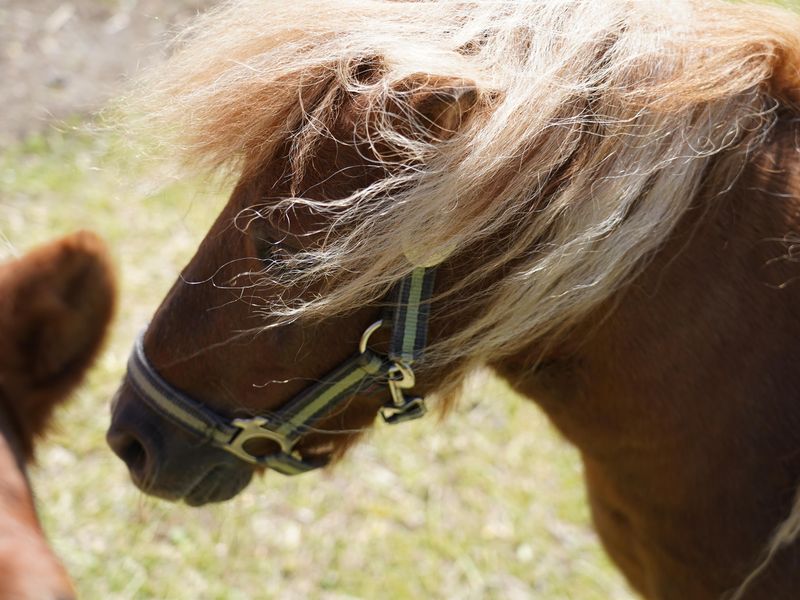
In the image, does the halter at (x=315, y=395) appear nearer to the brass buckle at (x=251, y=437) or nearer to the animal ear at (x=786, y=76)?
the brass buckle at (x=251, y=437)

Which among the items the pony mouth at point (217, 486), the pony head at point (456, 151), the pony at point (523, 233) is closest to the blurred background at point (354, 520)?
the pony mouth at point (217, 486)

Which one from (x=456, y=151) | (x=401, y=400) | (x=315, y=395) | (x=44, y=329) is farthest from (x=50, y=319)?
(x=456, y=151)

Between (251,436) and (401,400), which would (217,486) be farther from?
(401,400)

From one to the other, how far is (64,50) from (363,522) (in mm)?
3590

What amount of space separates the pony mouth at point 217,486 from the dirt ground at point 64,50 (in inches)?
127

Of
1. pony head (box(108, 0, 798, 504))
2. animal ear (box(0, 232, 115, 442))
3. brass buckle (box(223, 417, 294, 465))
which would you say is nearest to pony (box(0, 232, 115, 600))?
animal ear (box(0, 232, 115, 442))

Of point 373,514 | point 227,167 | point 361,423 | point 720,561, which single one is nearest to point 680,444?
point 720,561

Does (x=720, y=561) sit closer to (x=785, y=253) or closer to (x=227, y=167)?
(x=785, y=253)

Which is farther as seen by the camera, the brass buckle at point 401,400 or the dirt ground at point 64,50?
the dirt ground at point 64,50

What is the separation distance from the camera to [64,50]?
188 inches

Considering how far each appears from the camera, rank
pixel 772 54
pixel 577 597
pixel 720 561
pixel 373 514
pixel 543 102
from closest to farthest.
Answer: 1. pixel 543 102
2. pixel 772 54
3. pixel 720 561
4. pixel 577 597
5. pixel 373 514

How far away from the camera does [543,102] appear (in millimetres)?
1104

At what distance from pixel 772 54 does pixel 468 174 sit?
0.52 m

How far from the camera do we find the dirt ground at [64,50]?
14.2 ft
